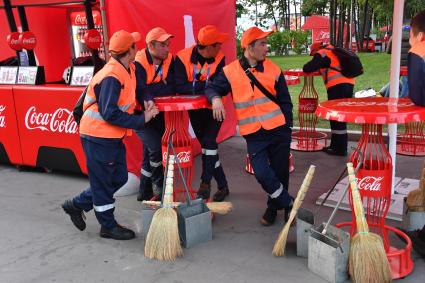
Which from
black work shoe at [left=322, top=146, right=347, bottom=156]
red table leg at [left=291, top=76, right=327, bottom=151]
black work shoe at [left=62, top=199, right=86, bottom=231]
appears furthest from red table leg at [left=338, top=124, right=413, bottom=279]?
red table leg at [left=291, top=76, right=327, bottom=151]

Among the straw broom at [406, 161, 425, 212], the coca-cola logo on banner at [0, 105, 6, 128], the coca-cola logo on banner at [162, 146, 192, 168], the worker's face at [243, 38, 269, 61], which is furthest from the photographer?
the coca-cola logo on banner at [0, 105, 6, 128]

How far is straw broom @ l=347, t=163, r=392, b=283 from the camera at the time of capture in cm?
286

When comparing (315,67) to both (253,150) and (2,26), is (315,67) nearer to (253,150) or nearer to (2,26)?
(253,150)

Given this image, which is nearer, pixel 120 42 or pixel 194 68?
pixel 120 42

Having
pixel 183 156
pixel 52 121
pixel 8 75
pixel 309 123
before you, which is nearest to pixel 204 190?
pixel 183 156

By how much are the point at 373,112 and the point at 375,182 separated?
50 centimetres

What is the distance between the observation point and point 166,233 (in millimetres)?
3426

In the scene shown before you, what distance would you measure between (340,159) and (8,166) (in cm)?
471

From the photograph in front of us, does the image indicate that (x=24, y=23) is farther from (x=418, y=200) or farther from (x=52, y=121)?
(x=418, y=200)

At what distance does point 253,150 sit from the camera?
3818mm

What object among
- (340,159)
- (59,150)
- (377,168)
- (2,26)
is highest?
(2,26)

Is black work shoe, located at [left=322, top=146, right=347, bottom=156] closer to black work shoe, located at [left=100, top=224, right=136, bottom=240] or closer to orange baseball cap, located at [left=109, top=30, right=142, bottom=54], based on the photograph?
black work shoe, located at [left=100, top=224, right=136, bottom=240]

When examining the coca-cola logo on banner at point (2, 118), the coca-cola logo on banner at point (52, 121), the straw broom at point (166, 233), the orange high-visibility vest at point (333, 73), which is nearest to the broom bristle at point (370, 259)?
the straw broom at point (166, 233)

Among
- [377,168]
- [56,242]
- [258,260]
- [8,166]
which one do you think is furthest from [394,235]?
[8,166]
